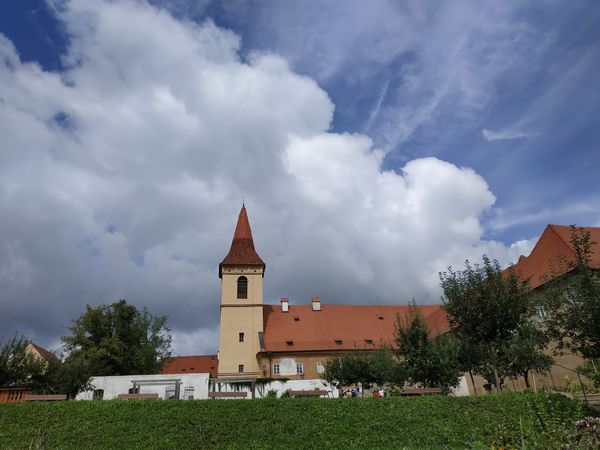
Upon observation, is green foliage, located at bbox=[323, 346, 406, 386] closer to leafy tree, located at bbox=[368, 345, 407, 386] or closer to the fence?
leafy tree, located at bbox=[368, 345, 407, 386]

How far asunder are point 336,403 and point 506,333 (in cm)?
1122

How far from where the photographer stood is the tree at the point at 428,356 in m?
21.2

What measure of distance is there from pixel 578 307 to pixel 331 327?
33198 mm

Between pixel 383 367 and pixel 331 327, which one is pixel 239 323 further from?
pixel 383 367

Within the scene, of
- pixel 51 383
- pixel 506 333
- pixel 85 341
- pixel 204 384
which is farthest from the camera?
pixel 85 341

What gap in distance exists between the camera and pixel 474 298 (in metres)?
22.8

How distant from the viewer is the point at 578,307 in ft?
49.1

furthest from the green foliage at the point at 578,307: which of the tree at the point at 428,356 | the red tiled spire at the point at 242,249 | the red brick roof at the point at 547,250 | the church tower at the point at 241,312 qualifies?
the red tiled spire at the point at 242,249

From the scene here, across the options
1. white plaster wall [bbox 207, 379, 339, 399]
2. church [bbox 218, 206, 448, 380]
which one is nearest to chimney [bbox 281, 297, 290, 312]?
church [bbox 218, 206, 448, 380]

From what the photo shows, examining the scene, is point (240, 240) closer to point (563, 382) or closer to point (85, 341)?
point (85, 341)

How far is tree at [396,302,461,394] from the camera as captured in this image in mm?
21234

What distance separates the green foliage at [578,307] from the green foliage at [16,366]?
28.7 m

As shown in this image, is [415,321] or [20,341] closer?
[415,321]

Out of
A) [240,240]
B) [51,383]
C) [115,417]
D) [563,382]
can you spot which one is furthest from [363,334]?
[115,417]
